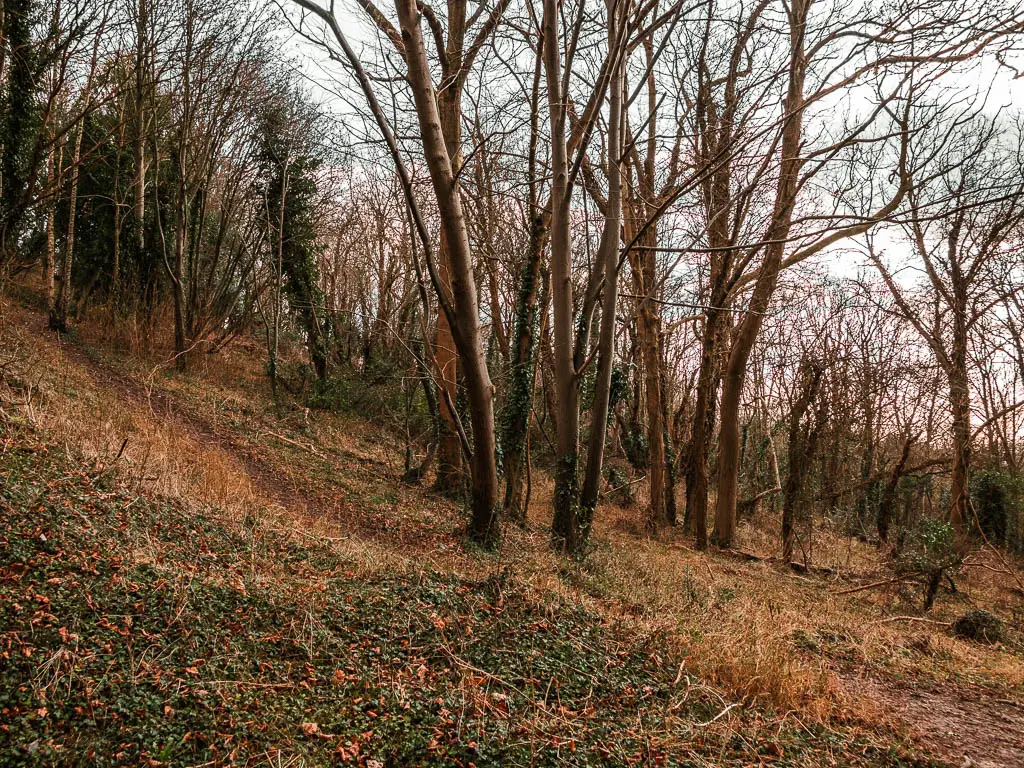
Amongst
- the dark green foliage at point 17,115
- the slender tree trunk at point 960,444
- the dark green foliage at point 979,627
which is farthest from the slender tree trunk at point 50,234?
the slender tree trunk at point 960,444

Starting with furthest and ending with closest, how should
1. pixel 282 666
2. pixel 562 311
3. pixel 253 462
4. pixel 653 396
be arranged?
pixel 653 396, pixel 253 462, pixel 562 311, pixel 282 666

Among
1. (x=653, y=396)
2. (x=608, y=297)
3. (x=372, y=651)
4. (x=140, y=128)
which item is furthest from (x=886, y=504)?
(x=140, y=128)

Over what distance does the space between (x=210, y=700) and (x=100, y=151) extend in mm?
16666

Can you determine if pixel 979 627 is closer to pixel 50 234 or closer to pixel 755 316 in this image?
pixel 755 316

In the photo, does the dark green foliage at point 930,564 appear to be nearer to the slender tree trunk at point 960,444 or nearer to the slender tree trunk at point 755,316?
the slender tree trunk at point 755,316

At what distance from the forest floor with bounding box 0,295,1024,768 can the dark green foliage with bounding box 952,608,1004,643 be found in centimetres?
116

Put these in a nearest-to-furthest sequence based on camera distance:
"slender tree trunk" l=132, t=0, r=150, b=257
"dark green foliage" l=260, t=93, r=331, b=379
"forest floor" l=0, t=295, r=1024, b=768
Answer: "forest floor" l=0, t=295, r=1024, b=768
"slender tree trunk" l=132, t=0, r=150, b=257
"dark green foliage" l=260, t=93, r=331, b=379

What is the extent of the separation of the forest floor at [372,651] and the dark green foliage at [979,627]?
3.79 feet

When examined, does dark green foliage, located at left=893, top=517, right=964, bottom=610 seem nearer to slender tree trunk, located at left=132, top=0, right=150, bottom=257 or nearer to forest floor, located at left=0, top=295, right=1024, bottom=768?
forest floor, located at left=0, top=295, right=1024, bottom=768

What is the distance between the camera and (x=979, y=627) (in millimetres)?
7719

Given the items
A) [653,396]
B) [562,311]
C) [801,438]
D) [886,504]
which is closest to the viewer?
[562,311]

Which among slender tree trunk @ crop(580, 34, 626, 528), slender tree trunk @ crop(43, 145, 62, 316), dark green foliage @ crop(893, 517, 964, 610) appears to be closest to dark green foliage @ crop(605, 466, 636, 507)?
dark green foliage @ crop(893, 517, 964, 610)

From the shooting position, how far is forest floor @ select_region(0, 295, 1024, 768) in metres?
2.57

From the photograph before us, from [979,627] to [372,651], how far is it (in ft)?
26.5
